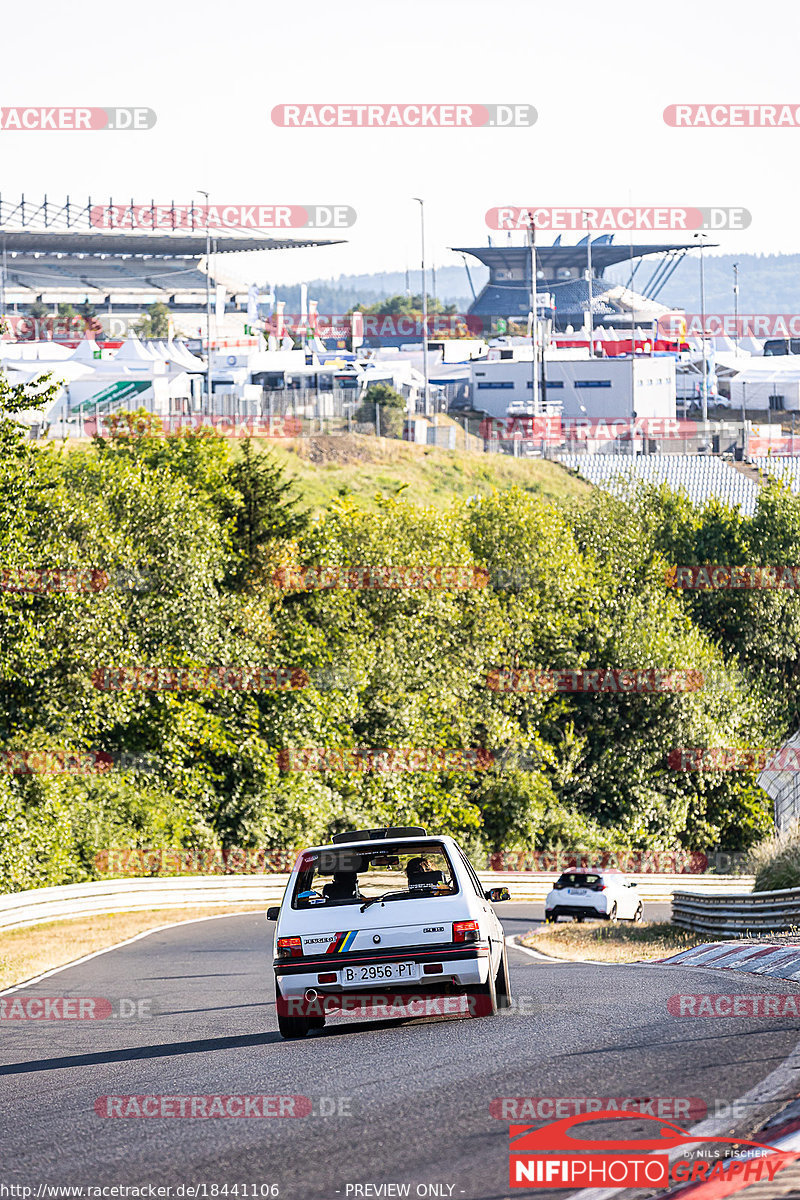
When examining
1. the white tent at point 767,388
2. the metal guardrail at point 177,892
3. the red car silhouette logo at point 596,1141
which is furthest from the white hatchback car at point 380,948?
the white tent at point 767,388

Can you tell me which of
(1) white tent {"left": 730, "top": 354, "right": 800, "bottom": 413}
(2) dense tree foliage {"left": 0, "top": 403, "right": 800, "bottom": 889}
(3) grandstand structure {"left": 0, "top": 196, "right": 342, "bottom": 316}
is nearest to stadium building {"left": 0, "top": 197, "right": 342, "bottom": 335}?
(3) grandstand structure {"left": 0, "top": 196, "right": 342, "bottom": 316}

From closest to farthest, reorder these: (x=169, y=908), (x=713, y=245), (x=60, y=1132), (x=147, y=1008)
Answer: (x=60, y=1132)
(x=147, y=1008)
(x=169, y=908)
(x=713, y=245)

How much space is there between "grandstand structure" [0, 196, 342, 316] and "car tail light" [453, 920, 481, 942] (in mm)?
165738

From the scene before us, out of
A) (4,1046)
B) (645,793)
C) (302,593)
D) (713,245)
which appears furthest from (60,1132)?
(713,245)

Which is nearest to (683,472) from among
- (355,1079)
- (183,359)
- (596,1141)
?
(183,359)

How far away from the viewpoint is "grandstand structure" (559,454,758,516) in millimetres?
77062

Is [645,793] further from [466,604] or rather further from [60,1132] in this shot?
[60,1132]

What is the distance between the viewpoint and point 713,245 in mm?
154750

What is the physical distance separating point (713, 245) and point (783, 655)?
341 feet

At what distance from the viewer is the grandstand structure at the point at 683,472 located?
77062 mm

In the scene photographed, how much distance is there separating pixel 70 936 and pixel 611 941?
946 centimetres

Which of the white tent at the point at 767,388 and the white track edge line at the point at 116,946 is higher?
the white tent at the point at 767,388

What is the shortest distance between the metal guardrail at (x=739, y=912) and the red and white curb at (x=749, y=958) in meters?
1.45

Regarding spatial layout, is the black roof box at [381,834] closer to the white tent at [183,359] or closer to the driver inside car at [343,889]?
the driver inside car at [343,889]
